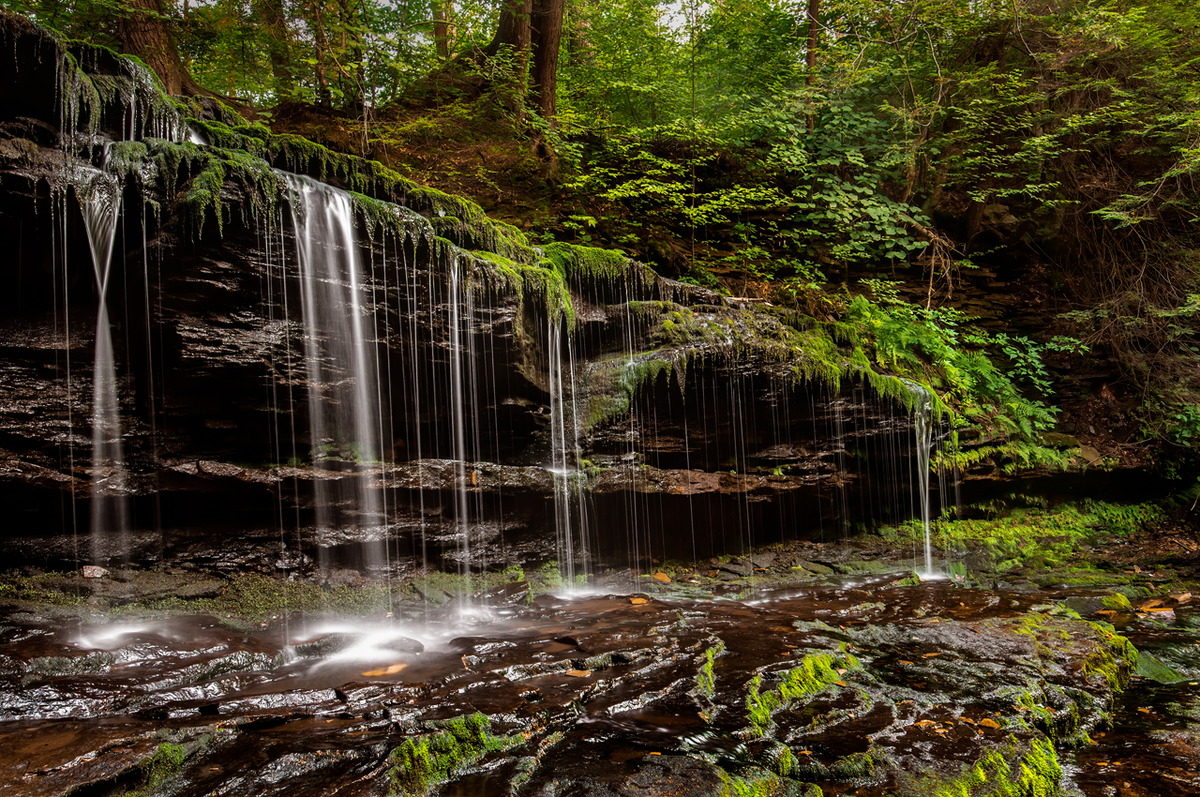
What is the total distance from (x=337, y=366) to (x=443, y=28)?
9.50 metres

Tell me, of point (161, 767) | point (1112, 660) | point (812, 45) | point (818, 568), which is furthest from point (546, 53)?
point (1112, 660)

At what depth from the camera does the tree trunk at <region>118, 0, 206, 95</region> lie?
26.6 feet

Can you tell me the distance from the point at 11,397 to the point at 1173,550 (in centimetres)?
1548

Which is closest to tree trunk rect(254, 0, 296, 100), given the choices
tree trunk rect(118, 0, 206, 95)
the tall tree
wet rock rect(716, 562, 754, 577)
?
tree trunk rect(118, 0, 206, 95)

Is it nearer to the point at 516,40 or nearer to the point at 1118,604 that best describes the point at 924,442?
the point at 1118,604

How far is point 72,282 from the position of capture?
547 cm

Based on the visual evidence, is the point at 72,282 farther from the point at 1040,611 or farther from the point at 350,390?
the point at 1040,611

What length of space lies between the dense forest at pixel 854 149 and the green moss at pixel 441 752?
25.8 ft

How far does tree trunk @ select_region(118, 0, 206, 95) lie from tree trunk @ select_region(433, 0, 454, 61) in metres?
4.26

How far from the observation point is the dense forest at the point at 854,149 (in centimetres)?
1031

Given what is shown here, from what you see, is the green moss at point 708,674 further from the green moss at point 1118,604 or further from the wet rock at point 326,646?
the green moss at point 1118,604

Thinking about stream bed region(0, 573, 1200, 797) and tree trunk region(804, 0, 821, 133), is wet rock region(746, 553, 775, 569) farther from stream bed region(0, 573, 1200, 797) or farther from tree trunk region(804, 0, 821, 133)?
tree trunk region(804, 0, 821, 133)

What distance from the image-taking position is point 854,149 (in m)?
11.8

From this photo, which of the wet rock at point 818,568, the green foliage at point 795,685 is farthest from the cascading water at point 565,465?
the green foliage at point 795,685
